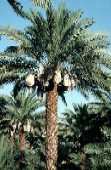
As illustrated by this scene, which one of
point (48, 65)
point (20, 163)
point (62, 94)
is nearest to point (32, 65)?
point (48, 65)

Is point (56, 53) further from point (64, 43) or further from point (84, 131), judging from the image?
point (84, 131)

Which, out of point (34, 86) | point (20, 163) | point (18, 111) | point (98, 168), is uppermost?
point (18, 111)

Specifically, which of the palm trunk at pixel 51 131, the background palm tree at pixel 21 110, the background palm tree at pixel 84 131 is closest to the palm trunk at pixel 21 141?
the background palm tree at pixel 21 110

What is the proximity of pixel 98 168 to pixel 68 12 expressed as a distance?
287 inches

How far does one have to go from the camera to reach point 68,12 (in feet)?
53.4

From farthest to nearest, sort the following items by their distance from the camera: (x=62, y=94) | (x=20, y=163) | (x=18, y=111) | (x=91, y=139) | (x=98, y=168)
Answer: (x=18, y=111)
(x=91, y=139)
(x=20, y=163)
(x=62, y=94)
(x=98, y=168)

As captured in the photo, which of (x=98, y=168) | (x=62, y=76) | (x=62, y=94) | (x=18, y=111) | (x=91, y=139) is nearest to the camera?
(x=98, y=168)

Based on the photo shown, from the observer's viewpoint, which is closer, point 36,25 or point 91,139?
point 36,25

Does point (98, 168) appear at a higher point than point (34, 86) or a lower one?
lower

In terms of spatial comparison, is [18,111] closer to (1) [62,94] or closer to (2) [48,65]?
(1) [62,94]

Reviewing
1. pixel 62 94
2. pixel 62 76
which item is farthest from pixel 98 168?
pixel 62 94

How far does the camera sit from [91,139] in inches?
1035

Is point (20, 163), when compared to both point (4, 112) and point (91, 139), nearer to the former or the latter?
point (91, 139)

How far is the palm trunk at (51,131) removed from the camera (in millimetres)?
15406
